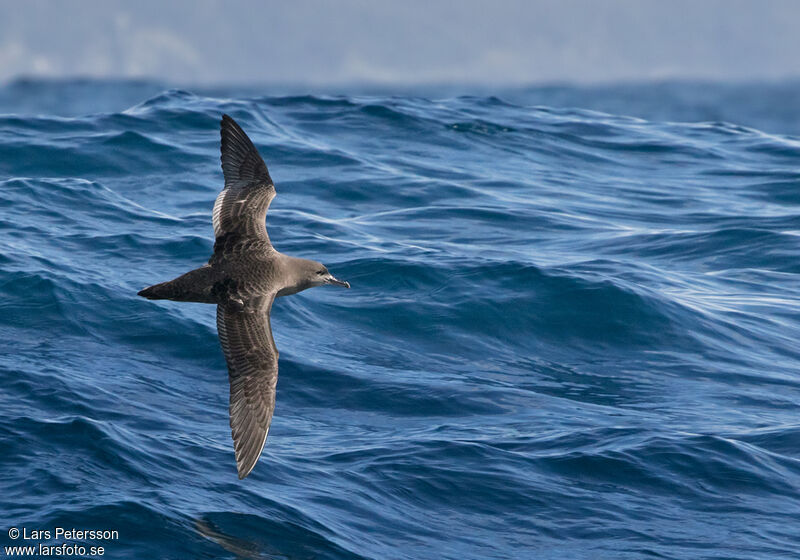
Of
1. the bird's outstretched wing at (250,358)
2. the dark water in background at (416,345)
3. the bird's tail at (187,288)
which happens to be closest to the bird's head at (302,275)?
the bird's outstretched wing at (250,358)

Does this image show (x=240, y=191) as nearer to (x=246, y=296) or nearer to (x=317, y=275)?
(x=317, y=275)

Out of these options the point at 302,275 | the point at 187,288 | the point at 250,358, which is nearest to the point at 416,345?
the point at 302,275

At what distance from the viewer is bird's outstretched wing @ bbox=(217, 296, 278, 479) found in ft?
27.0

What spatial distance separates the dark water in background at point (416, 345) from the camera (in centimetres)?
816

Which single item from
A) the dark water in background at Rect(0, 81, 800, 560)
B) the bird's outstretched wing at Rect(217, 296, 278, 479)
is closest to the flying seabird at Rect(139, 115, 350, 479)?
the bird's outstretched wing at Rect(217, 296, 278, 479)

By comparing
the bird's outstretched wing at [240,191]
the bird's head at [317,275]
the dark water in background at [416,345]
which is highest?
the bird's outstretched wing at [240,191]

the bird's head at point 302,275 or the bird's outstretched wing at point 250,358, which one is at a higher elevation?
the bird's head at point 302,275

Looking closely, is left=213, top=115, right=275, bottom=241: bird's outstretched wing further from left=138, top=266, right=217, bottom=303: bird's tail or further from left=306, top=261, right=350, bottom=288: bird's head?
left=138, top=266, right=217, bottom=303: bird's tail

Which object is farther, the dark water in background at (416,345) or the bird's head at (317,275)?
the bird's head at (317,275)

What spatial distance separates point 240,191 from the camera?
9234 mm

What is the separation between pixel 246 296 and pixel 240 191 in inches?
46.9

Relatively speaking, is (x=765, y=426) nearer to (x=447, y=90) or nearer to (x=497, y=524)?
(x=497, y=524)

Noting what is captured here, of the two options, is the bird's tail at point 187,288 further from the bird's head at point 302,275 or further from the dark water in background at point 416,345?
the dark water in background at point 416,345

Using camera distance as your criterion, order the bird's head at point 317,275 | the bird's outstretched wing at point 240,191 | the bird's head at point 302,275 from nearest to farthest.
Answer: the bird's head at point 302,275 < the bird's head at point 317,275 < the bird's outstretched wing at point 240,191
